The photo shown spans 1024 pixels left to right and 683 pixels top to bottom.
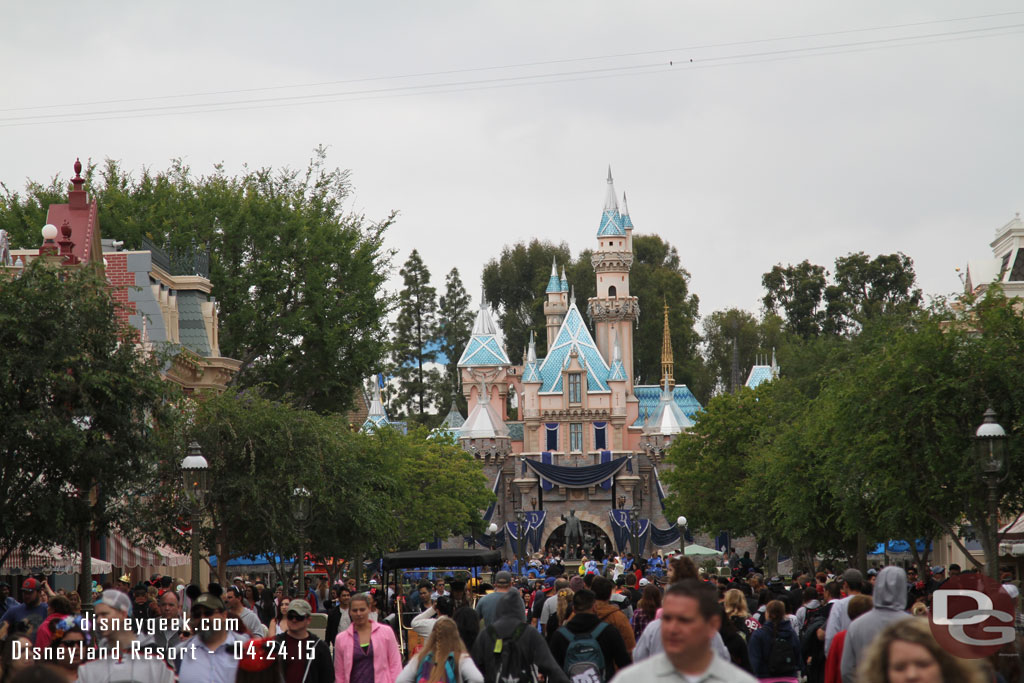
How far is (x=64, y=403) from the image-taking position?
2339 centimetres

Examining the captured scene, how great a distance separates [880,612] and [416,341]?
341 ft

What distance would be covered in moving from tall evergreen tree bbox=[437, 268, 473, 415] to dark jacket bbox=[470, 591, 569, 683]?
98.9m

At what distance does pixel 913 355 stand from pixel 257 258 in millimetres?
24639

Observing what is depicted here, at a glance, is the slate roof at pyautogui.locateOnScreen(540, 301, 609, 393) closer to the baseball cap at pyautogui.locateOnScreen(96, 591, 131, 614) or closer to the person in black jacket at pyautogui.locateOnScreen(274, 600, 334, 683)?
the person in black jacket at pyautogui.locateOnScreen(274, 600, 334, 683)

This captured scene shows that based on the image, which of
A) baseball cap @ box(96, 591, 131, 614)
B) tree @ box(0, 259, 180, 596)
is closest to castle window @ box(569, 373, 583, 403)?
tree @ box(0, 259, 180, 596)

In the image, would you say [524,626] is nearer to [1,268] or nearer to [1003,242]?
[1,268]

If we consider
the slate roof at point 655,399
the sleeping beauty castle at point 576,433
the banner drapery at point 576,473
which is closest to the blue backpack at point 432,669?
the sleeping beauty castle at point 576,433

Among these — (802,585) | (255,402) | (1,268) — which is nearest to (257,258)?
(255,402)

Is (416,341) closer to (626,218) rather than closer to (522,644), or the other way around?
(626,218)

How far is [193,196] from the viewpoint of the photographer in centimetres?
4888

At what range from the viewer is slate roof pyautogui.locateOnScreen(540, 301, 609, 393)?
98375 millimetres

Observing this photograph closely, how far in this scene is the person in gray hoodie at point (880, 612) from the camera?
31.6 feet

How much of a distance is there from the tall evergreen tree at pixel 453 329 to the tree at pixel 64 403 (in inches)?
3425

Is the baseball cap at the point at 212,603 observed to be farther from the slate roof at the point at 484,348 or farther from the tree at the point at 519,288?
the tree at the point at 519,288
